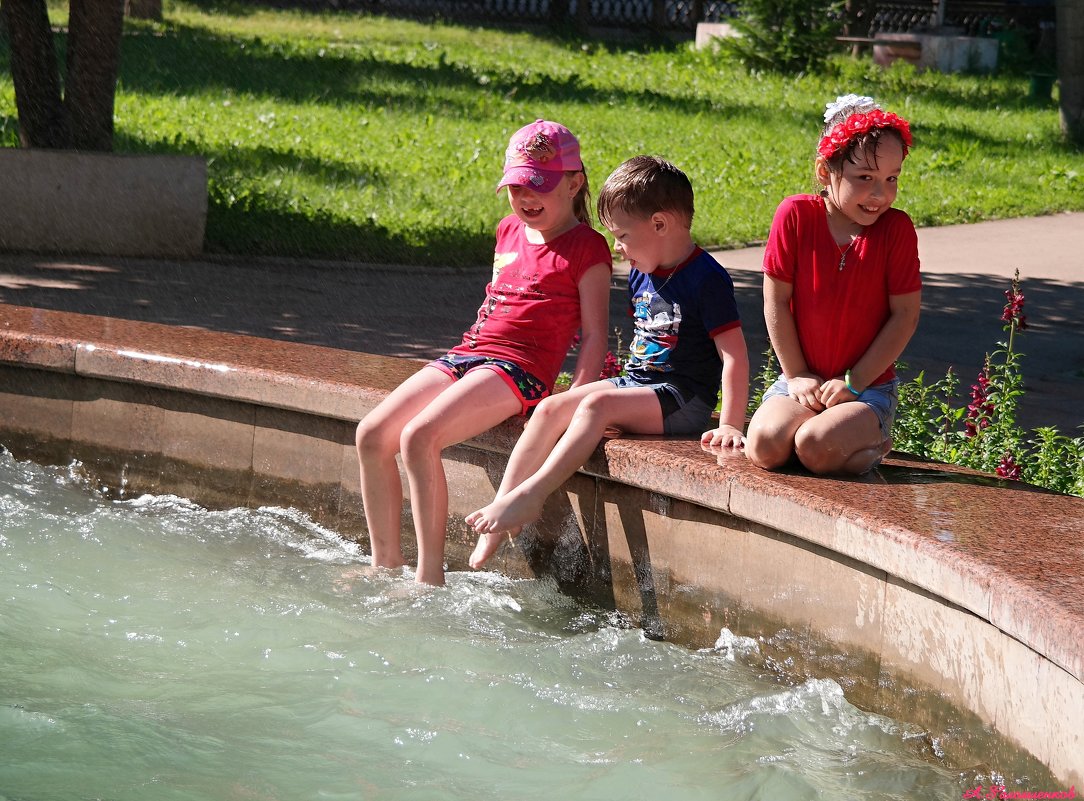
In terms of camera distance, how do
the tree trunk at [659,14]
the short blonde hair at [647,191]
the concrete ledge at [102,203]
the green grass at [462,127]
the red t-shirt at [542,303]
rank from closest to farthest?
the short blonde hair at [647,191], the red t-shirt at [542,303], the concrete ledge at [102,203], the green grass at [462,127], the tree trunk at [659,14]

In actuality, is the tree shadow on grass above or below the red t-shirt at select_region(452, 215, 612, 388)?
above

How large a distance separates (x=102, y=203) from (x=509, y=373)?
6.14m

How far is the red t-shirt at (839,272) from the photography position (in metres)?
3.95

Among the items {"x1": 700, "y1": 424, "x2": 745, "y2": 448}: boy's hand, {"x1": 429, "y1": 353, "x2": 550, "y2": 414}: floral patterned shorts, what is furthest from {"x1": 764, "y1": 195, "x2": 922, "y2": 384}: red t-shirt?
{"x1": 429, "y1": 353, "x2": 550, "y2": 414}: floral patterned shorts

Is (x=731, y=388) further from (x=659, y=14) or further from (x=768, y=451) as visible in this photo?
(x=659, y=14)

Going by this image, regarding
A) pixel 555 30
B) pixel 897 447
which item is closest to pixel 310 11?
pixel 555 30

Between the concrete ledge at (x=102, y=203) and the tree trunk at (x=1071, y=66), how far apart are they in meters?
12.1

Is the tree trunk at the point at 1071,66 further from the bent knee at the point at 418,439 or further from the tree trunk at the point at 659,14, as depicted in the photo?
the bent knee at the point at 418,439

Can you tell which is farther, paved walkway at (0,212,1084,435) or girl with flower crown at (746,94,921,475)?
paved walkway at (0,212,1084,435)

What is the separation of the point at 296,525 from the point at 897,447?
2256mm

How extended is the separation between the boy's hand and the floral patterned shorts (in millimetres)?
568

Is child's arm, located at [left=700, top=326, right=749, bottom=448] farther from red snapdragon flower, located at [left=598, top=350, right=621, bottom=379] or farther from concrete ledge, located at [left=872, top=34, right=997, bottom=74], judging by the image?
concrete ledge, located at [left=872, top=34, right=997, bottom=74]

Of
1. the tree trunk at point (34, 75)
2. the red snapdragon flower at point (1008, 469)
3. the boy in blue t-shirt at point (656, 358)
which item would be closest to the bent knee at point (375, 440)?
the boy in blue t-shirt at point (656, 358)

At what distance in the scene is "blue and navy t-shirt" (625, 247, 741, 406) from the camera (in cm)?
411
